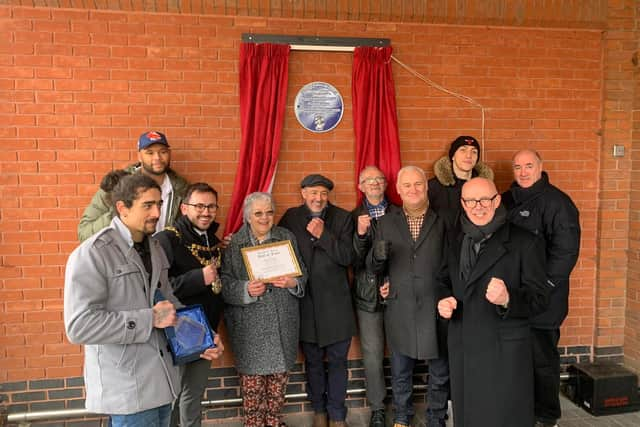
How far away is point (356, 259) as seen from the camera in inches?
145

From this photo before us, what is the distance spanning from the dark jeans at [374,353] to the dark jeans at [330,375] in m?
0.19

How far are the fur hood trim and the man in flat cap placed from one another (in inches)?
35.4

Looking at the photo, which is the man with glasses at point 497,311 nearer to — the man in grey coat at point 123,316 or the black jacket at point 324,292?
the black jacket at point 324,292

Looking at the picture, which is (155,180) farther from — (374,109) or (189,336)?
(374,109)

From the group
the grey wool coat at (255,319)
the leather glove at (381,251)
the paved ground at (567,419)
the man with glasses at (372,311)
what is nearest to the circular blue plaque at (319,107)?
the man with glasses at (372,311)

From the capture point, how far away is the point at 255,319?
136 inches

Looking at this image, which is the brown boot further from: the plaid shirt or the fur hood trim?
the fur hood trim

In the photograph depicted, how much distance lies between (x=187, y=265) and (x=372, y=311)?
1554 mm

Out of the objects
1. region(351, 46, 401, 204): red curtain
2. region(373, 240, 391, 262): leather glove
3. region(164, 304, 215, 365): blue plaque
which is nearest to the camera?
region(164, 304, 215, 365): blue plaque

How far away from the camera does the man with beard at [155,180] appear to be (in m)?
3.47

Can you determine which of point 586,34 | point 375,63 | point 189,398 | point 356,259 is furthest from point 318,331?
point 586,34

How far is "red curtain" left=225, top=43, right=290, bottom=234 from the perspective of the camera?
158 inches

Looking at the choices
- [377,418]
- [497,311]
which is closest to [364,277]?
[377,418]

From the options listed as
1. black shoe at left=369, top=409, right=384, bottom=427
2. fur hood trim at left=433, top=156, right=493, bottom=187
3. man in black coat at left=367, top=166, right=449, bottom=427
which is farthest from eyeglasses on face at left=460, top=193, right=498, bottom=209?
black shoe at left=369, top=409, right=384, bottom=427
